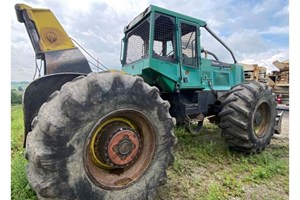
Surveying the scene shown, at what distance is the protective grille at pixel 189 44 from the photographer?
12.4 feet

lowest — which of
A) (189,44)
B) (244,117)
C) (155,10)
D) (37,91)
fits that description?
(244,117)

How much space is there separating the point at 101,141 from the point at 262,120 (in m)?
3.41

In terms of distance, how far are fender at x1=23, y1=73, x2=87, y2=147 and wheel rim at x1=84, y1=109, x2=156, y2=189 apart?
32.7 inches

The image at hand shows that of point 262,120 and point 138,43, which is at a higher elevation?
point 138,43

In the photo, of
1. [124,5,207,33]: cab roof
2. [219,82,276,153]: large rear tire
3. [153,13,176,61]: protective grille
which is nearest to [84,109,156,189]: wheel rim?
[153,13,176,61]: protective grille

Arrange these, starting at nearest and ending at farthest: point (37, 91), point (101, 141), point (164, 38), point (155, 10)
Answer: point (101, 141) → point (37, 91) → point (155, 10) → point (164, 38)

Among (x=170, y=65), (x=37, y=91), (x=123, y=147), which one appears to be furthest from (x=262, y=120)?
(x=37, y=91)

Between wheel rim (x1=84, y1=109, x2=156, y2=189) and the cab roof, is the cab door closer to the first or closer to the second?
the cab roof

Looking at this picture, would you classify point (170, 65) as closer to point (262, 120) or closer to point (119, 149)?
point (119, 149)

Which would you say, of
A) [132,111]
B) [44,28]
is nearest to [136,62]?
[44,28]

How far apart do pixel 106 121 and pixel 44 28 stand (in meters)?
1.63

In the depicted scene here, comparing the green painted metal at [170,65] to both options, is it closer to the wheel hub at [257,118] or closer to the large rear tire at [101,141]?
the wheel hub at [257,118]

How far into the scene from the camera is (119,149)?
213cm

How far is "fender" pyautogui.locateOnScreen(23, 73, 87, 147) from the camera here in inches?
94.2
